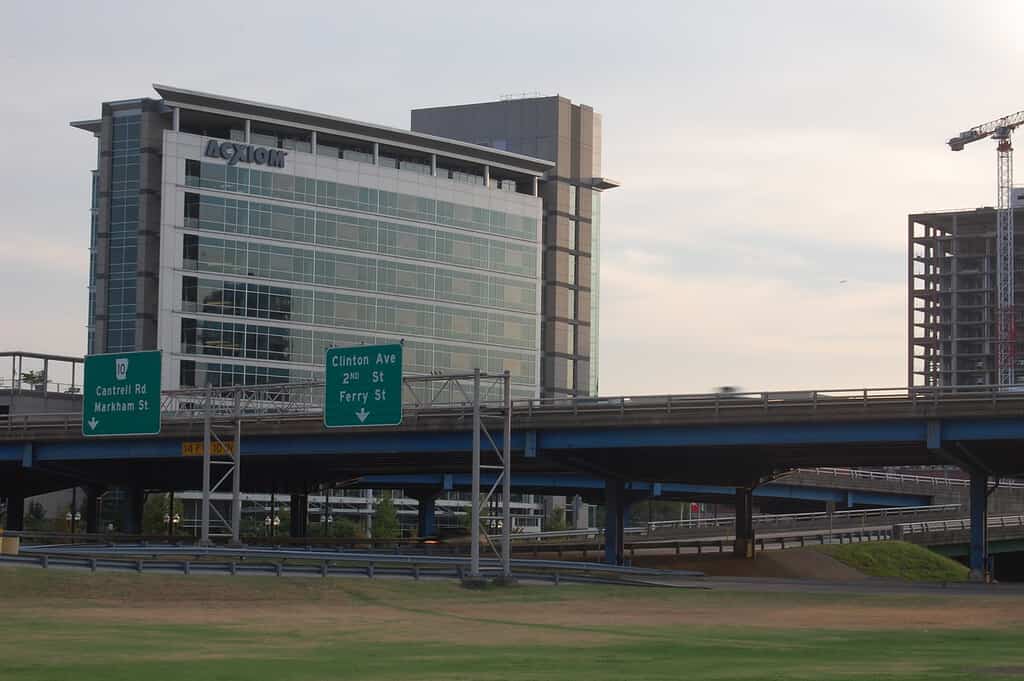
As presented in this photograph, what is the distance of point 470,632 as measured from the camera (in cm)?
3891

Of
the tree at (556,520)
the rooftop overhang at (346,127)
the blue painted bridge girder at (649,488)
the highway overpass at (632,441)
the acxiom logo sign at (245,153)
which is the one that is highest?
the rooftop overhang at (346,127)

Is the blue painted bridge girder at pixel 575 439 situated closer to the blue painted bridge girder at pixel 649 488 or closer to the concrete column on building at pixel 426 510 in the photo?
the blue painted bridge girder at pixel 649 488

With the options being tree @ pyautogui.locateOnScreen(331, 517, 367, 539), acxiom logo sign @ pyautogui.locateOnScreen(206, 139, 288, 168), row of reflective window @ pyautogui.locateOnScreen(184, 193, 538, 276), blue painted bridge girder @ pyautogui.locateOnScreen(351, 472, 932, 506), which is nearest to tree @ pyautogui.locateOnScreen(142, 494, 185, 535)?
tree @ pyautogui.locateOnScreen(331, 517, 367, 539)

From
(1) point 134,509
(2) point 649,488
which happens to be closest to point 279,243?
(1) point 134,509

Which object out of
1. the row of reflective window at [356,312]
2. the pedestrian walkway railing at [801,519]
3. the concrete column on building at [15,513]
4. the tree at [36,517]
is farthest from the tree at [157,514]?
the pedestrian walkway railing at [801,519]

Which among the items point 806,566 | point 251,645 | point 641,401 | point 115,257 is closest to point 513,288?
point 115,257

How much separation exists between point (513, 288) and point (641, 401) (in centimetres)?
9903

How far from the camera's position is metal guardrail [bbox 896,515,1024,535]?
364ft

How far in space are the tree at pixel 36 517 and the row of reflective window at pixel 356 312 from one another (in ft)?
80.1

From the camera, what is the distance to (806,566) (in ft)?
309

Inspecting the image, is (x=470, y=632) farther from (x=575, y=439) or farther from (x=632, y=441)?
(x=575, y=439)

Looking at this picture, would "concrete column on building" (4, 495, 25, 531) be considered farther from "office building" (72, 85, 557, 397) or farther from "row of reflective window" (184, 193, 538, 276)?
"row of reflective window" (184, 193, 538, 276)

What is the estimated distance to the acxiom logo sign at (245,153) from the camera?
148 metres

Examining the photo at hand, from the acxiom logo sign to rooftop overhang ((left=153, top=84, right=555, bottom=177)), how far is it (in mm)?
3008
